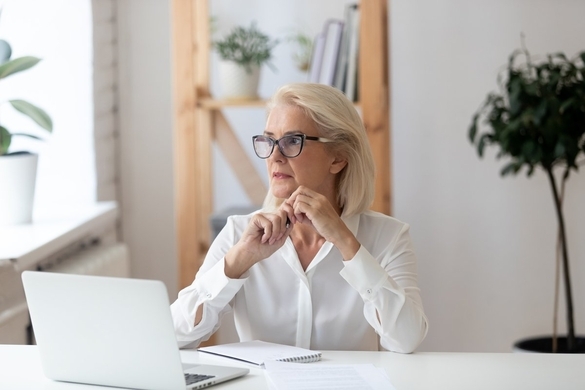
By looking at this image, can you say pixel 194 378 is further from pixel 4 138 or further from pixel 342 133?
pixel 4 138

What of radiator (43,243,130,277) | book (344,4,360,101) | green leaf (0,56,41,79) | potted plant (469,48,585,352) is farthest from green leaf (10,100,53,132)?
potted plant (469,48,585,352)

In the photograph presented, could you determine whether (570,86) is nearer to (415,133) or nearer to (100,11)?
(415,133)

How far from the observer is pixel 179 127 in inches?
132

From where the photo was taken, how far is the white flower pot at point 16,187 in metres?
2.61

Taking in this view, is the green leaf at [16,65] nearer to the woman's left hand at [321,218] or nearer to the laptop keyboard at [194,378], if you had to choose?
the woman's left hand at [321,218]

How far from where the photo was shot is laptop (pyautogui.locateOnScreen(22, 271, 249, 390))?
58.2 inches

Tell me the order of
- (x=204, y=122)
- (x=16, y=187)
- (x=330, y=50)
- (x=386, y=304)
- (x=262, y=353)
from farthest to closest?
(x=204, y=122)
(x=330, y=50)
(x=16, y=187)
(x=386, y=304)
(x=262, y=353)

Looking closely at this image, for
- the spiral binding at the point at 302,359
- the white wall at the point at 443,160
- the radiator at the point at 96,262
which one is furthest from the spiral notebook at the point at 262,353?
the white wall at the point at 443,160

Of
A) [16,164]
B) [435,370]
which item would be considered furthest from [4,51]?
[435,370]

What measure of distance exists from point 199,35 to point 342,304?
1679 mm

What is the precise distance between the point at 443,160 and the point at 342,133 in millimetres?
1690

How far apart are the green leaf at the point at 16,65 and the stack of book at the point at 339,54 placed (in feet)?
3.87

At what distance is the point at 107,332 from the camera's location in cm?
152

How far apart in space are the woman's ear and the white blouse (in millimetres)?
129
